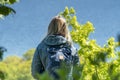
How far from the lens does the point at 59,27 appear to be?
5.26m

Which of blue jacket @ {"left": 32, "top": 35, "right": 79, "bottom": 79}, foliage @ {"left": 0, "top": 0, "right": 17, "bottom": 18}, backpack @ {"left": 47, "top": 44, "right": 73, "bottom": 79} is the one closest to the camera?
backpack @ {"left": 47, "top": 44, "right": 73, "bottom": 79}

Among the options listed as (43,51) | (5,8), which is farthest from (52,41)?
(5,8)

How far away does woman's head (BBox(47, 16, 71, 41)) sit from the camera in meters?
5.22

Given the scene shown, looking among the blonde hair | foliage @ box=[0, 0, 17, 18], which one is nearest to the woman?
the blonde hair

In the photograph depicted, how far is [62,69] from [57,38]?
3.74m

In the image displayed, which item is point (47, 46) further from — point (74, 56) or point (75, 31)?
point (75, 31)

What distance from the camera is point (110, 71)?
5.87 ft

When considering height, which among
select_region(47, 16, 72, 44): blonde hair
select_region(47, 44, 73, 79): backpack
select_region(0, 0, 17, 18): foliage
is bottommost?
select_region(47, 44, 73, 79): backpack

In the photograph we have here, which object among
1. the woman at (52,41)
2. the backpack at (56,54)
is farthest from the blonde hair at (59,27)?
the backpack at (56,54)

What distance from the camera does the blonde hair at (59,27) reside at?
17.1ft

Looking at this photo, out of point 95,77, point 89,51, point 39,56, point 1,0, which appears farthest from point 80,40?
point 95,77

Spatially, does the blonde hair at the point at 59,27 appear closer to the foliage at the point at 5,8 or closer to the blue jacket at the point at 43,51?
the blue jacket at the point at 43,51

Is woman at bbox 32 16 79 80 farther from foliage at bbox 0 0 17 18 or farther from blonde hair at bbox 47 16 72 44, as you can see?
Result: foliage at bbox 0 0 17 18

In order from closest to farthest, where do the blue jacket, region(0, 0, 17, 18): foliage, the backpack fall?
the backpack
the blue jacket
region(0, 0, 17, 18): foliage
